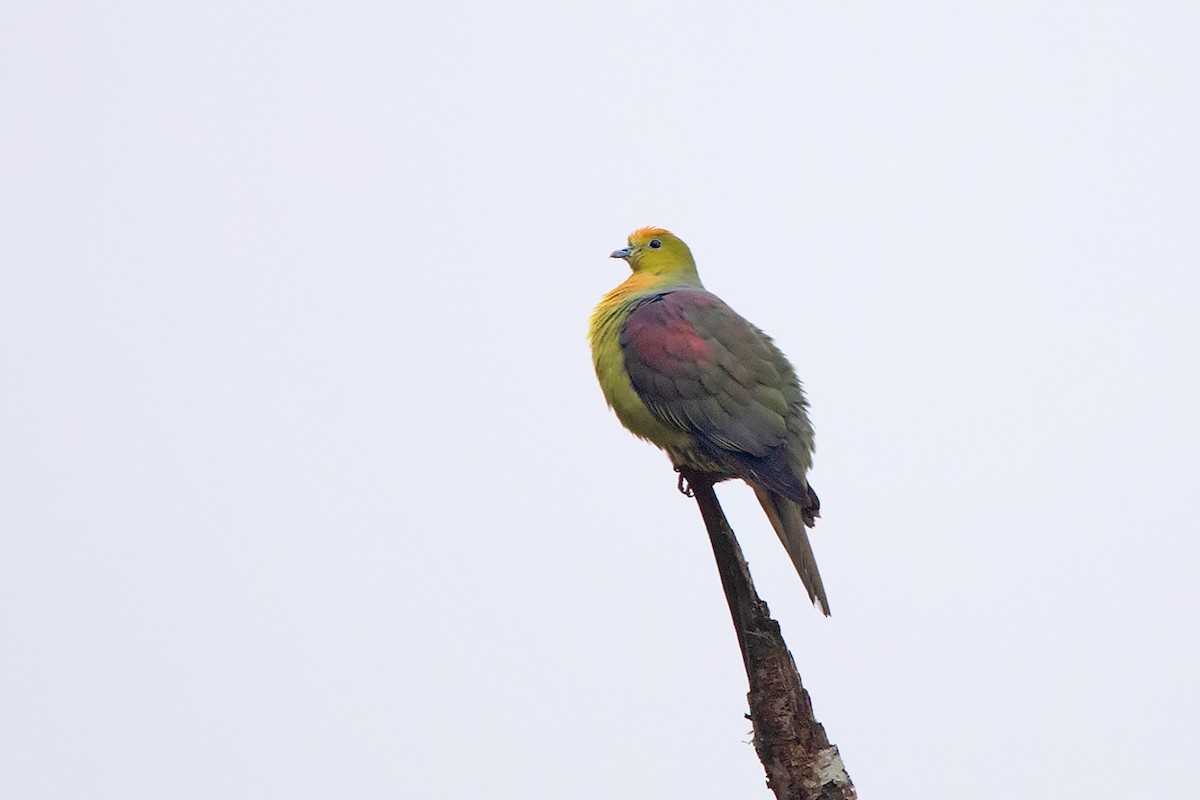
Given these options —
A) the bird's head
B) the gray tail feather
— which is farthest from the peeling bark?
the bird's head

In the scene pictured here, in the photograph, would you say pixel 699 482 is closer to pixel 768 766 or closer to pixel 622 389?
pixel 622 389

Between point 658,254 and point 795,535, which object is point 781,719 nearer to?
point 795,535

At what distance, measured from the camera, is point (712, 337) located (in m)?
5.38

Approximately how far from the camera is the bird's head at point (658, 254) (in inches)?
259

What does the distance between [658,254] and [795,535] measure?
2.17 meters

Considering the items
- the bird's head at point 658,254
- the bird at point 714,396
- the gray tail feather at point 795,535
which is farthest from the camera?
the bird's head at point 658,254

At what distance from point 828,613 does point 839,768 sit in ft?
2.92

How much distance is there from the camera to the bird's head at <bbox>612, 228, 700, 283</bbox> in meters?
6.58

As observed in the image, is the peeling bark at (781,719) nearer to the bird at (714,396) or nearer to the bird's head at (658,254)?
the bird at (714,396)

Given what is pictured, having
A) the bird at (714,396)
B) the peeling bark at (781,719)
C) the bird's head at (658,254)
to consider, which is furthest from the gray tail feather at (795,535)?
the bird's head at (658,254)

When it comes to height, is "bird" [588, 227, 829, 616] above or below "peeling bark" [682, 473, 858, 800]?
above

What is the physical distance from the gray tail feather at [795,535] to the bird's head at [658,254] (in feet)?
6.06

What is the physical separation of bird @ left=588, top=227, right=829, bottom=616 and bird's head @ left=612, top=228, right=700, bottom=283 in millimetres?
795

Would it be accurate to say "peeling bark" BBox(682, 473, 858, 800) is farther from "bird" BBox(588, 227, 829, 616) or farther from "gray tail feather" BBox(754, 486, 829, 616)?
"bird" BBox(588, 227, 829, 616)
